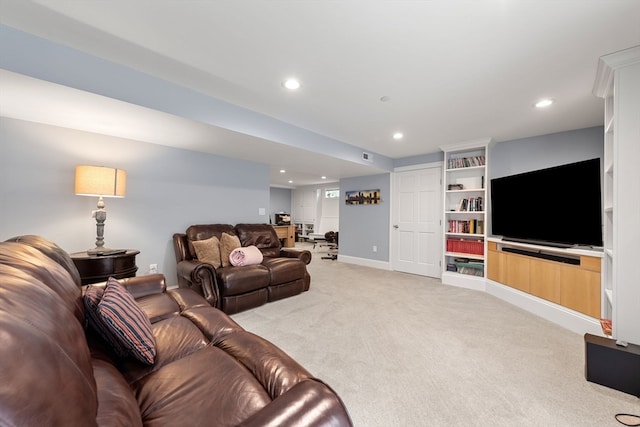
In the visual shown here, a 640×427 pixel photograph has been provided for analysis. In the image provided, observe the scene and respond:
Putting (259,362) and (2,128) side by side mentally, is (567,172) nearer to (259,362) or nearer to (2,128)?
(259,362)

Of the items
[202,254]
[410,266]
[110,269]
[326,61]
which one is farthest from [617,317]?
[110,269]

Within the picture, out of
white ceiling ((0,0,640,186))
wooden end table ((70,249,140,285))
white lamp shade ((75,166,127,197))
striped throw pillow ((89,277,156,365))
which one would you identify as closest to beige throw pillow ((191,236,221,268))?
wooden end table ((70,249,140,285))

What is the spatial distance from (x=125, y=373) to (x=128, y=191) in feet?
9.03

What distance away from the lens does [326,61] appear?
2029 mm

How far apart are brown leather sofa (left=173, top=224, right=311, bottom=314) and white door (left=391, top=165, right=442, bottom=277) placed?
228cm

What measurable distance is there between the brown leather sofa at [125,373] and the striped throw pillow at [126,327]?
0.23 ft

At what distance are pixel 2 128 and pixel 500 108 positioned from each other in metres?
5.05

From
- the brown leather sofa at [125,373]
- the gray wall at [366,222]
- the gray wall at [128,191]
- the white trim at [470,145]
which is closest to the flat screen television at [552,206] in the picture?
the white trim at [470,145]

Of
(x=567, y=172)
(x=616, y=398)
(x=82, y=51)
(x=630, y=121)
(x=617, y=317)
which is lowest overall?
(x=616, y=398)

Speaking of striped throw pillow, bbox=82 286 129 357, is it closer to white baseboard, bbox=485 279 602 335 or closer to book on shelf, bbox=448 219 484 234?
white baseboard, bbox=485 279 602 335

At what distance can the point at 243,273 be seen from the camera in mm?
2984

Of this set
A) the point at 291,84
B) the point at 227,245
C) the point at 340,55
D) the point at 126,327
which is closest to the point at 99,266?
the point at 227,245

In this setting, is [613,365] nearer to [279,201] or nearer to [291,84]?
[291,84]

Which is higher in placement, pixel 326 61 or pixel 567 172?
pixel 326 61
